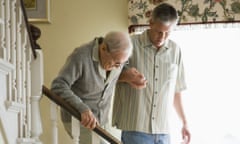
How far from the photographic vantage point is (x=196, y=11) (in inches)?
116

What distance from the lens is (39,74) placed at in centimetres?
188

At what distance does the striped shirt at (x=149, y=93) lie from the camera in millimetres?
2430

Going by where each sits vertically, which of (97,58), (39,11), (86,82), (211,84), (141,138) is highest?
(39,11)

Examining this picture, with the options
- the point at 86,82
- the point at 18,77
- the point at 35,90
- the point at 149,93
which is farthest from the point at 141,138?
the point at 18,77

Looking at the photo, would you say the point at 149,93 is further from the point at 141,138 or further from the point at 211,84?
the point at 211,84

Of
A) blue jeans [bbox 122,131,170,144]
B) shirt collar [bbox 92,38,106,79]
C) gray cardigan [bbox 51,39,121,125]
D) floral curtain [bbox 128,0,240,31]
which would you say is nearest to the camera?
gray cardigan [bbox 51,39,121,125]

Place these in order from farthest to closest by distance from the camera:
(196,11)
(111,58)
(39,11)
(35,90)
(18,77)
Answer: (39,11) → (196,11) → (111,58) → (35,90) → (18,77)

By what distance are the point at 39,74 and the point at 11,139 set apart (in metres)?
0.34

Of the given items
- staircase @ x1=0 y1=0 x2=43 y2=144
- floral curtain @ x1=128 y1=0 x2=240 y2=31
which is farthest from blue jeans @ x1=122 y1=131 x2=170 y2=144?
floral curtain @ x1=128 y1=0 x2=240 y2=31

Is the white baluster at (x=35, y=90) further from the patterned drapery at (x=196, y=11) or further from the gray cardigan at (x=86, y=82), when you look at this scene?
the patterned drapery at (x=196, y=11)

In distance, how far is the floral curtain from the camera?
2.91 metres

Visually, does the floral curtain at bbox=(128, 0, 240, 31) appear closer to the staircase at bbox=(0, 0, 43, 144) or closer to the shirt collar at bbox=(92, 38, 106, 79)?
the shirt collar at bbox=(92, 38, 106, 79)

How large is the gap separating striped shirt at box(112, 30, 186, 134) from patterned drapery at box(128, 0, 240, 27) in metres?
0.51

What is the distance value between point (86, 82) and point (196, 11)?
4.03ft
